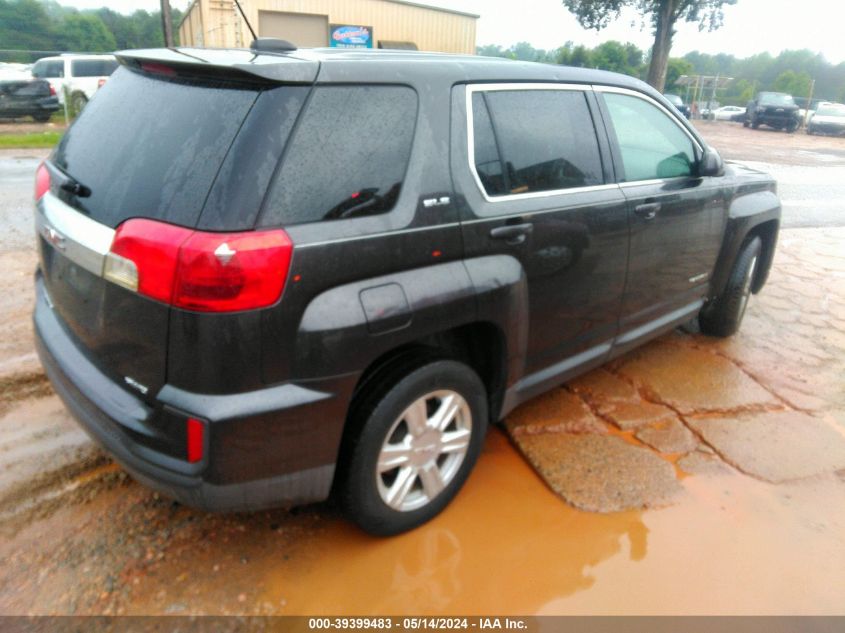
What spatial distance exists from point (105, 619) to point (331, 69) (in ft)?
6.43

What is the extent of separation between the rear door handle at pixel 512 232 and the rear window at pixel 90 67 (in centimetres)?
1827

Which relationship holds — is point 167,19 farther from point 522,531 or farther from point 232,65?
point 522,531

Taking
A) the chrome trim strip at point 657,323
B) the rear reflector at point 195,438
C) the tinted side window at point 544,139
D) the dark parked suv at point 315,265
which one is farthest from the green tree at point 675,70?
the rear reflector at point 195,438

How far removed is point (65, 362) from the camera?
7.76 feet

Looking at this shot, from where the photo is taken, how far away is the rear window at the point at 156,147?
6.41 ft

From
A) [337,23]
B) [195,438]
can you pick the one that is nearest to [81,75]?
[337,23]

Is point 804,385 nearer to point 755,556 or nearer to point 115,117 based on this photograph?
point 755,556

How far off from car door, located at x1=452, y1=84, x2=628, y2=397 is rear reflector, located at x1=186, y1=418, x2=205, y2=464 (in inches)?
44.5

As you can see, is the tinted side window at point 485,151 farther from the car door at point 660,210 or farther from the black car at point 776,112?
the black car at point 776,112

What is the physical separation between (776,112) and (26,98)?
90.1 ft

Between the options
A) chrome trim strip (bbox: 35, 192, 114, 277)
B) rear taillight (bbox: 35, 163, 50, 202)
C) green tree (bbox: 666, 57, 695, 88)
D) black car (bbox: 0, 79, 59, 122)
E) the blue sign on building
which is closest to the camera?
chrome trim strip (bbox: 35, 192, 114, 277)

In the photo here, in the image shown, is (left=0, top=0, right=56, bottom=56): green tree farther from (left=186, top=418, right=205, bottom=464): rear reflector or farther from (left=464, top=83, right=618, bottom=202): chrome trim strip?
(left=186, top=418, right=205, bottom=464): rear reflector

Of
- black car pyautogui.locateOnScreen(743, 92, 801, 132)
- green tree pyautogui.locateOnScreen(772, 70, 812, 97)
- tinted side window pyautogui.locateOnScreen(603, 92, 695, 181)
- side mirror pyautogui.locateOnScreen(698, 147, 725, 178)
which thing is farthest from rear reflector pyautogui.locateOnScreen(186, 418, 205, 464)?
green tree pyautogui.locateOnScreen(772, 70, 812, 97)

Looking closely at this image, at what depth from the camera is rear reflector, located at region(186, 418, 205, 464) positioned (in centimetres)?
192
